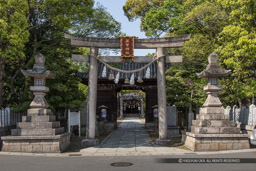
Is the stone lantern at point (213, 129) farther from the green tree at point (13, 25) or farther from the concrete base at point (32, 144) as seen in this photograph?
the green tree at point (13, 25)

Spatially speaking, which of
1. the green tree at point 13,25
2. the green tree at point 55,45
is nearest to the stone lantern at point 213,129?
the green tree at point 55,45

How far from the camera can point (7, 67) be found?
51.0ft

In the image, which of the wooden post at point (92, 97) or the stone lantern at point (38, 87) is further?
the wooden post at point (92, 97)

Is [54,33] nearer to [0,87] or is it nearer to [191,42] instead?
[0,87]

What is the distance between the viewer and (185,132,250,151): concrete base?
36.4ft

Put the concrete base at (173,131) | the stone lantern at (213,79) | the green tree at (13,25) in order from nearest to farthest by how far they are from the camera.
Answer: the green tree at (13,25), the stone lantern at (213,79), the concrete base at (173,131)

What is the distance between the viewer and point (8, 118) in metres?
13.1

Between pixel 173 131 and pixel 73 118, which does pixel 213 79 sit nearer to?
pixel 173 131

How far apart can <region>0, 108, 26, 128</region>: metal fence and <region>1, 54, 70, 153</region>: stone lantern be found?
159 centimetres

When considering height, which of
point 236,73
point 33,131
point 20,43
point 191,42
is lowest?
point 33,131

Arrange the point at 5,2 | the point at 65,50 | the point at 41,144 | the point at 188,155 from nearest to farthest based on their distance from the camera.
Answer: the point at 188,155 → the point at 41,144 → the point at 5,2 → the point at 65,50

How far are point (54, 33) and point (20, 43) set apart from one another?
3.46 meters

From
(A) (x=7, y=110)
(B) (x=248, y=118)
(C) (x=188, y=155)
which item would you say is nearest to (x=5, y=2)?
(A) (x=7, y=110)

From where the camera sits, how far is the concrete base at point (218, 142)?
36.4 ft
